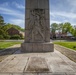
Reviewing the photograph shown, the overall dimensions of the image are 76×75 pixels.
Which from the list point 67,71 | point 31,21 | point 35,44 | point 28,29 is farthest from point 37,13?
point 67,71

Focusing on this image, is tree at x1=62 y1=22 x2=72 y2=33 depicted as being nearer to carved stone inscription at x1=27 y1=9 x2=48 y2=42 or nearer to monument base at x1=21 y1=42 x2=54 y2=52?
carved stone inscription at x1=27 y1=9 x2=48 y2=42

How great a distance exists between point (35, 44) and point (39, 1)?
10.9ft

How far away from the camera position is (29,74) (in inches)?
160

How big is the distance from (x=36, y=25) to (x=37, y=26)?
0.11 metres

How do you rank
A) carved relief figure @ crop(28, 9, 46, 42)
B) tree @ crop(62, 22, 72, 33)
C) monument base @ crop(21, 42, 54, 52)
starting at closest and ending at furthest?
monument base @ crop(21, 42, 54, 52), carved relief figure @ crop(28, 9, 46, 42), tree @ crop(62, 22, 72, 33)

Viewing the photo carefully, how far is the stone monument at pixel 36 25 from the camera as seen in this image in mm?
9792

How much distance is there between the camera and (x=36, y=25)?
9945mm

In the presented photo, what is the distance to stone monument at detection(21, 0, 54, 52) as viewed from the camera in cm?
979

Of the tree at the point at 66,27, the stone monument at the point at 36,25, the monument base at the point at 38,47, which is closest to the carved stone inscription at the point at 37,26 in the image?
the stone monument at the point at 36,25

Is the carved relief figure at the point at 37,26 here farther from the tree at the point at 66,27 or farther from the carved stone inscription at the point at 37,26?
the tree at the point at 66,27

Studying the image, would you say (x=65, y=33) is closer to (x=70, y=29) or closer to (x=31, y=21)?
(x=70, y=29)

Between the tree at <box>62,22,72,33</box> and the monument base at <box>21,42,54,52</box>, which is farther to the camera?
the tree at <box>62,22,72,33</box>

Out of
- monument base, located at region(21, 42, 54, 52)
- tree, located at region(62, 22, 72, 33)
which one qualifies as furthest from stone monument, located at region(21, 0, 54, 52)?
tree, located at region(62, 22, 72, 33)

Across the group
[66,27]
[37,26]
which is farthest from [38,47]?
[66,27]
